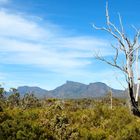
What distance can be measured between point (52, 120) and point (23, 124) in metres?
2.14

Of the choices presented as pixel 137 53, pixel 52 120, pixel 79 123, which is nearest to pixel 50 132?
pixel 52 120

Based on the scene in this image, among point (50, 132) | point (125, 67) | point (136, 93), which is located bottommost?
point (50, 132)

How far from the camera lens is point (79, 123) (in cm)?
2086

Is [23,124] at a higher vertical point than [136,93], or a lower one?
lower

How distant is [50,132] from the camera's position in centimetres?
1834

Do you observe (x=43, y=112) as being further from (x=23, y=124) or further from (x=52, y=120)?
(x=23, y=124)

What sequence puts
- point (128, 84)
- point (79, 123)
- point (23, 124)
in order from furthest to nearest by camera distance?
point (128, 84) → point (79, 123) → point (23, 124)

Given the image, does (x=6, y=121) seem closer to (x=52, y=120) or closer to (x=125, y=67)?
(x=52, y=120)

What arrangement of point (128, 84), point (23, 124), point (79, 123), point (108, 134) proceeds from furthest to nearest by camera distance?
1. point (128, 84)
2. point (79, 123)
3. point (108, 134)
4. point (23, 124)

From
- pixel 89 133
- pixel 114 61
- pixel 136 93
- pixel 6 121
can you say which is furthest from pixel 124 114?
pixel 6 121

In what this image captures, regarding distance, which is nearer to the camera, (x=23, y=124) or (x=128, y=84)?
(x=23, y=124)

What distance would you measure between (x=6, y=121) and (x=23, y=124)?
0.78 meters

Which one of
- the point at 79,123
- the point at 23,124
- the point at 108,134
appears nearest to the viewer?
the point at 23,124

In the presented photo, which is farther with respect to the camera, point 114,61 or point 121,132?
point 114,61
